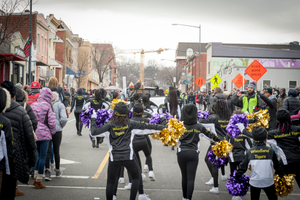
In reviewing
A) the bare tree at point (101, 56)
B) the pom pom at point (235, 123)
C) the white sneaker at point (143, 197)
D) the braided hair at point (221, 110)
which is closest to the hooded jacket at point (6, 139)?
the white sneaker at point (143, 197)

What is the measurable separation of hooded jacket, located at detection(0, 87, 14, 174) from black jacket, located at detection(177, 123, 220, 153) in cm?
279

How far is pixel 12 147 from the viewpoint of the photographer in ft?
14.3

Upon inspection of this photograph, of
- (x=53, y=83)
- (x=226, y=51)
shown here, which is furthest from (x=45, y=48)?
(x=53, y=83)

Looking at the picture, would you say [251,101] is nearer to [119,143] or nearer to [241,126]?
[241,126]

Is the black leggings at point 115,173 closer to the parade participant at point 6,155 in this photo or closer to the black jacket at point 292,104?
the parade participant at point 6,155

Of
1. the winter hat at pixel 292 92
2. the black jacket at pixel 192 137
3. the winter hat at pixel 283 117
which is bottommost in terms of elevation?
the black jacket at pixel 192 137

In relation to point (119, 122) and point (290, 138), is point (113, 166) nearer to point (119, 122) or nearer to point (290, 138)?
point (119, 122)

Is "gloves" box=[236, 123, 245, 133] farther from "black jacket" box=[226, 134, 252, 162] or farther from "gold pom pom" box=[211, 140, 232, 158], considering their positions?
"gold pom pom" box=[211, 140, 232, 158]

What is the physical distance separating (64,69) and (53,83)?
40.8 metres

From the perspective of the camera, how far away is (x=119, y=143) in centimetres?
524

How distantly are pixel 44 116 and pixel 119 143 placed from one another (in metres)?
2.33

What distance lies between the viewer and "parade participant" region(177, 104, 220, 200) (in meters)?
5.61

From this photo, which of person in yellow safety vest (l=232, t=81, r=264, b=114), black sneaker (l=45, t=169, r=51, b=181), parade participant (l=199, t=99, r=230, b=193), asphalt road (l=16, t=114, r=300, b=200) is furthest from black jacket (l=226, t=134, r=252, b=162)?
black sneaker (l=45, t=169, r=51, b=181)

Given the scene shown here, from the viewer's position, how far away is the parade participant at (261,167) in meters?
5.04
